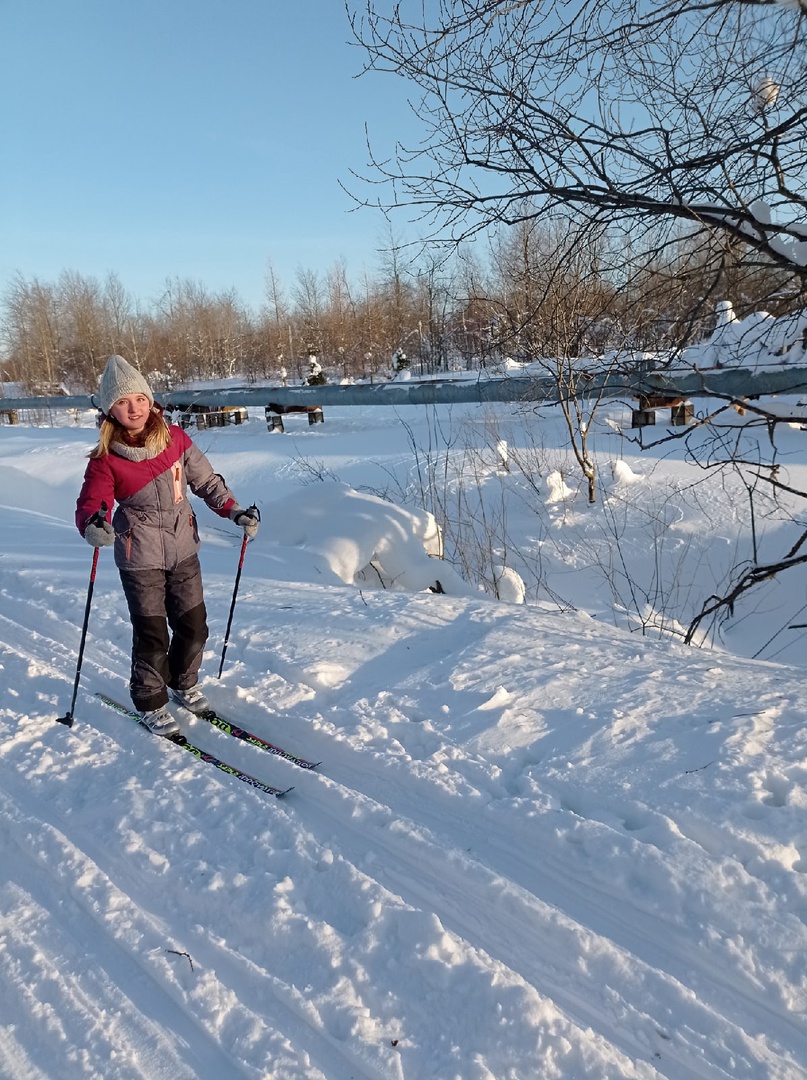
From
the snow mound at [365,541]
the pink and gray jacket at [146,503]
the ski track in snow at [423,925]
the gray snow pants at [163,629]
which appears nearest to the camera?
the ski track in snow at [423,925]

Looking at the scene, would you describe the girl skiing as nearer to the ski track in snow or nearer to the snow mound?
the ski track in snow

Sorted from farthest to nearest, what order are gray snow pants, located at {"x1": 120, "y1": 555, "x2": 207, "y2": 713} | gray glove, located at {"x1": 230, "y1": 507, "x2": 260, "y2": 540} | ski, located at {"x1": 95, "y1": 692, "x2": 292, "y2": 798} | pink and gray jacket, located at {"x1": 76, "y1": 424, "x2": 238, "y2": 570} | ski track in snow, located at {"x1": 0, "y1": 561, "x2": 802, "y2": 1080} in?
gray glove, located at {"x1": 230, "y1": 507, "x2": 260, "y2": 540} → gray snow pants, located at {"x1": 120, "y1": 555, "x2": 207, "y2": 713} → pink and gray jacket, located at {"x1": 76, "y1": 424, "x2": 238, "y2": 570} → ski, located at {"x1": 95, "y1": 692, "x2": 292, "y2": 798} → ski track in snow, located at {"x1": 0, "y1": 561, "x2": 802, "y2": 1080}

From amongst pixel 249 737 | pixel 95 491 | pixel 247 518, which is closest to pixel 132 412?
pixel 95 491

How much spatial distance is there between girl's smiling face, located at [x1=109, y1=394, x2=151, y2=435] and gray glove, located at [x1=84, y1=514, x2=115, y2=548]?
469 mm

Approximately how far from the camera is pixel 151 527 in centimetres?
342

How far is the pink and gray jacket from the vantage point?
330 cm

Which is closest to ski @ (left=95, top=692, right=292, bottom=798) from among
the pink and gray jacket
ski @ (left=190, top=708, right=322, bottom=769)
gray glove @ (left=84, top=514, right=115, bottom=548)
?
ski @ (left=190, top=708, right=322, bottom=769)

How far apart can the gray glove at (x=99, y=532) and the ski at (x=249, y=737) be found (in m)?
1.01

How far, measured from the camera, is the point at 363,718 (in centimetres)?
333

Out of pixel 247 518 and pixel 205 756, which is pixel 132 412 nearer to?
pixel 247 518

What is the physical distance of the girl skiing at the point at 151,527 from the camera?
129 inches

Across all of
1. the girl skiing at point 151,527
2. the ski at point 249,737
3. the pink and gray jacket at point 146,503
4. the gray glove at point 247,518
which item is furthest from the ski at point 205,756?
the gray glove at point 247,518

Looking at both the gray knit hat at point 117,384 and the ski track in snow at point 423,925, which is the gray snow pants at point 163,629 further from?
the gray knit hat at point 117,384

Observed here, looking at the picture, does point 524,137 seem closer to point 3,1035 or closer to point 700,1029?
point 700,1029
